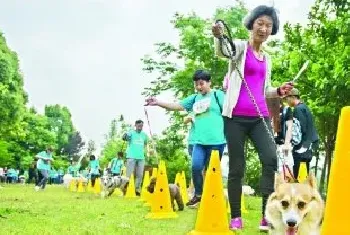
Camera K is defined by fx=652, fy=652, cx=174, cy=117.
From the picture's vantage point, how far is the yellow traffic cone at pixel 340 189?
9.65 ft

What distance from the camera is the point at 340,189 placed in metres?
2.97

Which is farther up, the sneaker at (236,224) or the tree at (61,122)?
the tree at (61,122)

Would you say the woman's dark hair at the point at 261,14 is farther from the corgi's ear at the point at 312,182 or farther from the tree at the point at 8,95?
the tree at the point at 8,95

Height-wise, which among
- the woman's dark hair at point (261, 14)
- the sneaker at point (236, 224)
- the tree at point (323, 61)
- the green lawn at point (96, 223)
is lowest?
the green lawn at point (96, 223)

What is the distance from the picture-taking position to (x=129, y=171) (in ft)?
55.9

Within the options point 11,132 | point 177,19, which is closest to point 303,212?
point 177,19

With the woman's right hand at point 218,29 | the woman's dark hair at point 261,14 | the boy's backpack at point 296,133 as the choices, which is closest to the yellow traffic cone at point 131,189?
the boy's backpack at point 296,133

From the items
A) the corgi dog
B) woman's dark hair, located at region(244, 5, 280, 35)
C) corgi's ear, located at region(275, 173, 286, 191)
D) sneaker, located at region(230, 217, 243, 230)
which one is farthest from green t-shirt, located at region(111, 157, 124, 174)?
the corgi dog

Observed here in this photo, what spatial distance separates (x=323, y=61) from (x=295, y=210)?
16.9 meters

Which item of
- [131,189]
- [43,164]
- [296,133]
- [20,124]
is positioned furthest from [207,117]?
[20,124]

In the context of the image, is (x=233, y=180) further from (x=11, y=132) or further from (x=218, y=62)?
(x=11, y=132)

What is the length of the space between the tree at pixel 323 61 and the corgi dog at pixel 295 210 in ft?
50.3

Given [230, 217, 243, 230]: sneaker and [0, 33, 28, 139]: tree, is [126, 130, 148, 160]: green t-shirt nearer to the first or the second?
[230, 217, 243, 230]: sneaker

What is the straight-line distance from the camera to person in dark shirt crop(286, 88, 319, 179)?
955 centimetres
